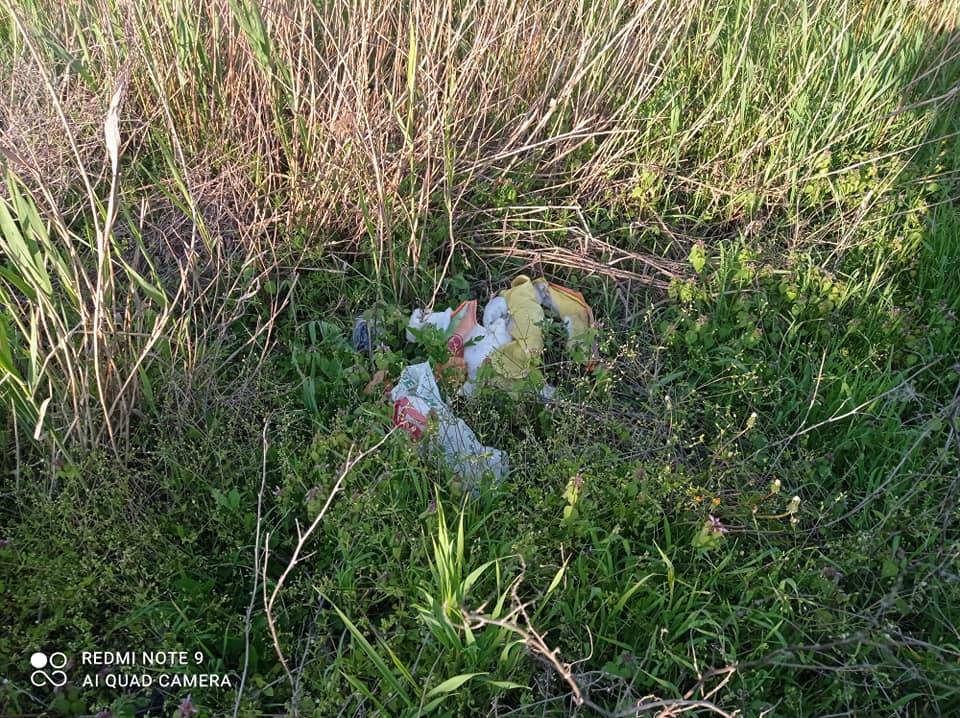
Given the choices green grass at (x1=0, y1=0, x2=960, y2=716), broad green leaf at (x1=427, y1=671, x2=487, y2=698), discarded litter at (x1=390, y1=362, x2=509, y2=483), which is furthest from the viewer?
discarded litter at (x1=390, y1=362, x2=509, y2=483)

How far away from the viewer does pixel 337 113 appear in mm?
2271

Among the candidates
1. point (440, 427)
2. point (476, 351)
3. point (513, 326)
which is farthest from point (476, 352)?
point (440, 427)

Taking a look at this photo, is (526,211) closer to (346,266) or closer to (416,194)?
(416,194)

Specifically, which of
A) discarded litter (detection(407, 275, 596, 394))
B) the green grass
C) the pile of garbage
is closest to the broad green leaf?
the green grass

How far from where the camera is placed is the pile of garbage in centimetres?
186

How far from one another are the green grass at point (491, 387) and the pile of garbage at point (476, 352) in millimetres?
59

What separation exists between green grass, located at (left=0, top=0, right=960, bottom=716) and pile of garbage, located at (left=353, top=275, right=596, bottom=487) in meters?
0.06

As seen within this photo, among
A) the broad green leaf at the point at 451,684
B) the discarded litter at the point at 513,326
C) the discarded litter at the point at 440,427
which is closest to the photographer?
the broad green leaf at the point at 451,684

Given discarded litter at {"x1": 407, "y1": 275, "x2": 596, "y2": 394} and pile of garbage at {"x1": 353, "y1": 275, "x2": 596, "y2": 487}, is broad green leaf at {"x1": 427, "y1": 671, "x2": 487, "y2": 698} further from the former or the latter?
discarded litter at {"x1": 407, "y1": 275, "x2": 596, "y2": 394}

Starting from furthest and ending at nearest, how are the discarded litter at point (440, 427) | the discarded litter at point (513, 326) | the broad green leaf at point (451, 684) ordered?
the discarded litter at point (513, 326)
the discarded litter at point (440, 427)
the broad green leaf at point (451, 684)

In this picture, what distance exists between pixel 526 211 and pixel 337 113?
2.40 ft

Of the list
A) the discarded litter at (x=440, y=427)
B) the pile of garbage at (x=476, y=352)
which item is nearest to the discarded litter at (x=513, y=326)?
the pile of garbage at (x=476, y=352)

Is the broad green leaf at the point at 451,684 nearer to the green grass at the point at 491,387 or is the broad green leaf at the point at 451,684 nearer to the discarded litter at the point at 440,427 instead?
the green grass at the point at 491,387

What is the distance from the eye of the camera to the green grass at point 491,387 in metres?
1.51
